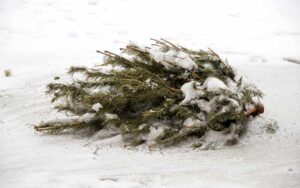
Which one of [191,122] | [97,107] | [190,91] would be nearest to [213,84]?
[190,91]

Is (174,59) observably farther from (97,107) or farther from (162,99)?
(97,107)

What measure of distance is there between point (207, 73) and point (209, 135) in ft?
1.95

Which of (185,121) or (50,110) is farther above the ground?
(185,121)

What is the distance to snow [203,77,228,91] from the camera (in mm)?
3725

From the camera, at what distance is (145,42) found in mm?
8078

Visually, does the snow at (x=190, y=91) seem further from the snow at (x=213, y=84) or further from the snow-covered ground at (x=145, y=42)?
the snow-covered ground at (x=145, y=42)

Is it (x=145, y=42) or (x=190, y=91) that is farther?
(x=145, y=42)

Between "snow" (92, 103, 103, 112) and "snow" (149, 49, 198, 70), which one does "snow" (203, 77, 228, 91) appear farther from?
"snow" (92, 103, 103, 112)

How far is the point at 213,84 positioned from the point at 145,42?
446 cm

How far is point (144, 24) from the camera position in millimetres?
9281

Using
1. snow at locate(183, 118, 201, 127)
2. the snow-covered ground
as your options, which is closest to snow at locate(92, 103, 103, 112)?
the snow-covered ground

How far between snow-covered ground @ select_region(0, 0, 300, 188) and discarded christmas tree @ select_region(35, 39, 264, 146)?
18cm

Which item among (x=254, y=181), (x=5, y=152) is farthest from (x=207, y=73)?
(x=5, y=152)

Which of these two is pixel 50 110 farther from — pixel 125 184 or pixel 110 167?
pixel 125 184
